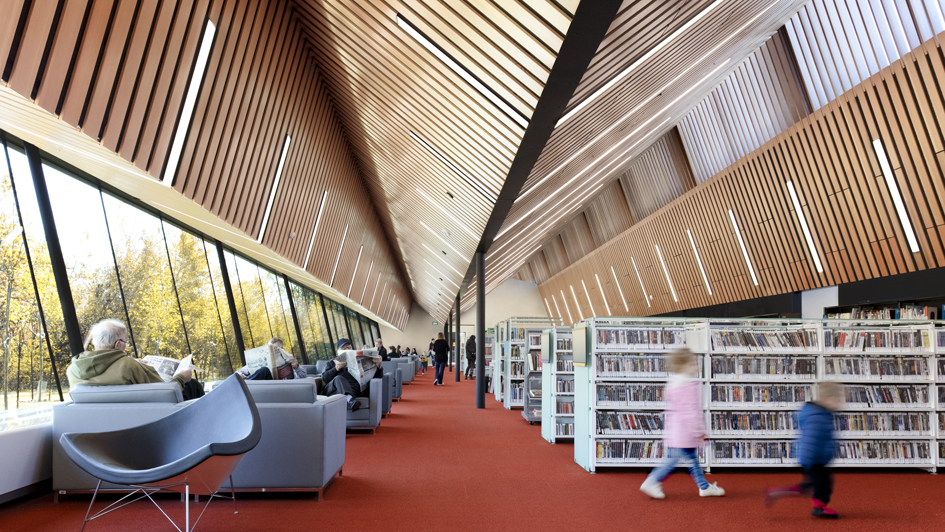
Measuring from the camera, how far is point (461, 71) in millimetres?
5637

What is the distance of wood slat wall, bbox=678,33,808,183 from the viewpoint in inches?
474

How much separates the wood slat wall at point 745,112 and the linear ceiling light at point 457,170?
684 cm

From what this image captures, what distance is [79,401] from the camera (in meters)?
4.74

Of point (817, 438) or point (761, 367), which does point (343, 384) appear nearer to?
point (761, 367)

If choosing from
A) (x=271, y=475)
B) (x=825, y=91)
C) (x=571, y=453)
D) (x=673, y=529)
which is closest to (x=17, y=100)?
(x=271, y=475)

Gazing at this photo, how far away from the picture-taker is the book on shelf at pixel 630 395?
6555 millimetres

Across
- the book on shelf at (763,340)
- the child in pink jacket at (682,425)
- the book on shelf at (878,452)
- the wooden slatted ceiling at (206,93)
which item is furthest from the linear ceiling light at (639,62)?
the book on shelf at (878,452)

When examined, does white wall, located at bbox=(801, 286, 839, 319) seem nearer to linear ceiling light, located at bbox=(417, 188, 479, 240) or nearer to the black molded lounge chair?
linear ceiling light, located at bbox=(417, 188, 479, 240)

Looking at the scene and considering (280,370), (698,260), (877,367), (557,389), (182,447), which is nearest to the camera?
(182,447)

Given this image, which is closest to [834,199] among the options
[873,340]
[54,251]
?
[873,340]

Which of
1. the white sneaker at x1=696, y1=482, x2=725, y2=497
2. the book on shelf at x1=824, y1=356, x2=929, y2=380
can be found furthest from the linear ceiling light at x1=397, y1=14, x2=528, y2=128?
the book on shelf at x1=824, y1=356, x2=929, y2=380

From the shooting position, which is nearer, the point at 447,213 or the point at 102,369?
the point at 102,369

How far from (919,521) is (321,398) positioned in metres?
4.55

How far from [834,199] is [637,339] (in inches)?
259
